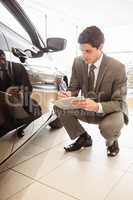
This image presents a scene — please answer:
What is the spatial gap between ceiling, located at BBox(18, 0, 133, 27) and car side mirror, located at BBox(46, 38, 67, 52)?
2976 millimetres

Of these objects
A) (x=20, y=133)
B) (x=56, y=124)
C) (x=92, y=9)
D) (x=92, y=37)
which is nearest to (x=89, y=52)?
(x=92, y=37)

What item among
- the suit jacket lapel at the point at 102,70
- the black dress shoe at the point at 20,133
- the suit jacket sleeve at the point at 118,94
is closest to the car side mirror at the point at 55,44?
the suit jacket lapel at the point at 102,70

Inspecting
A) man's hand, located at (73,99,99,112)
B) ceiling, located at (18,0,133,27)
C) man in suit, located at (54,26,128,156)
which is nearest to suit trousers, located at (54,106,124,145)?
man in suit, located at (54,26,128,156)

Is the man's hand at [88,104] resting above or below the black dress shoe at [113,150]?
above

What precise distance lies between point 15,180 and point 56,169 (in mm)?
295

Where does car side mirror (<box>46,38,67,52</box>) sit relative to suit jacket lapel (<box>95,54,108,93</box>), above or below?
above

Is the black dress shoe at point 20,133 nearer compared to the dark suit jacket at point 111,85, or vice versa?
the black dress shoe at point 20,133

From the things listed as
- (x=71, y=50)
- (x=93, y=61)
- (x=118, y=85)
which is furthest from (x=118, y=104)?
(x=71, y=50)

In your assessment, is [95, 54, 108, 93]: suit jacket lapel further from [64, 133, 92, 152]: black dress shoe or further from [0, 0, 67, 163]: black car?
[64, 133, 92, 152]: black dress shoe

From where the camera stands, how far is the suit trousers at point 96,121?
163cm

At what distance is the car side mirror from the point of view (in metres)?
1.96

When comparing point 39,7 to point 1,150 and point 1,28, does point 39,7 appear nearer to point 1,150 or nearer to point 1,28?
point 1,28

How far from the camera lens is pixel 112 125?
5.31ft

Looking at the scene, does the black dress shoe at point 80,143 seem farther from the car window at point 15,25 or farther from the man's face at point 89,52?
the car window at point 15,25
